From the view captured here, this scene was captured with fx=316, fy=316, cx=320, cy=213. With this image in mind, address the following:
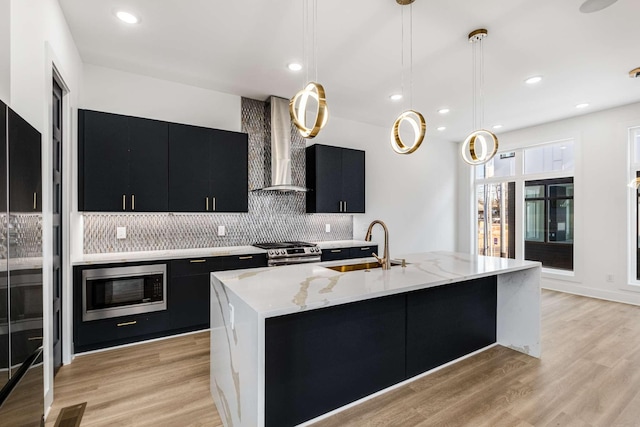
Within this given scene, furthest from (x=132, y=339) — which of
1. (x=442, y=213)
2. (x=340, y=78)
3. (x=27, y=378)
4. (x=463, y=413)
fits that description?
(x=442, y=213)

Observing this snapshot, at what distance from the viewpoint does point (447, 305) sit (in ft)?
8.93

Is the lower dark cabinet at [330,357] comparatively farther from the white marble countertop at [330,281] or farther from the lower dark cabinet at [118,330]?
the lower dark cabinet at [118,330]

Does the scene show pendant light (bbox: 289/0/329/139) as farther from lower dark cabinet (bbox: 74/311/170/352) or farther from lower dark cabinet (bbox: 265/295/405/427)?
lower dark cabinet (bbox: 74/311/170/352)

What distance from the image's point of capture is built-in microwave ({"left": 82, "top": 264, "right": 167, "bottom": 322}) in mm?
3006

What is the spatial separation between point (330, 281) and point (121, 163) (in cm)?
265

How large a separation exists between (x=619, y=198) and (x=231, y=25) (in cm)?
595

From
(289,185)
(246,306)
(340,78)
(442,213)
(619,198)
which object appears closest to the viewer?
(246,306)

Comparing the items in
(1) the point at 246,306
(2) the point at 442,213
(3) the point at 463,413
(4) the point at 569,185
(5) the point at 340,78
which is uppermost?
(5) the point at 340,78

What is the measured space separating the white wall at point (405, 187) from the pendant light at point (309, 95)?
2.13 m

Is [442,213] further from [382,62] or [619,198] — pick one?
[382,62]

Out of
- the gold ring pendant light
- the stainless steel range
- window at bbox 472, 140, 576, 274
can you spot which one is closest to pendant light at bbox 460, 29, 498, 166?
→ the gold ring pendant light

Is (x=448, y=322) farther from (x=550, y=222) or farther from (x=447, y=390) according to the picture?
(x=550, y=222)

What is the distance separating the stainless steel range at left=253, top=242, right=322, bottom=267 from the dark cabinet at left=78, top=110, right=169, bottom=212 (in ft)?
4.40

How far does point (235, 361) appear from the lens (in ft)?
6.02
